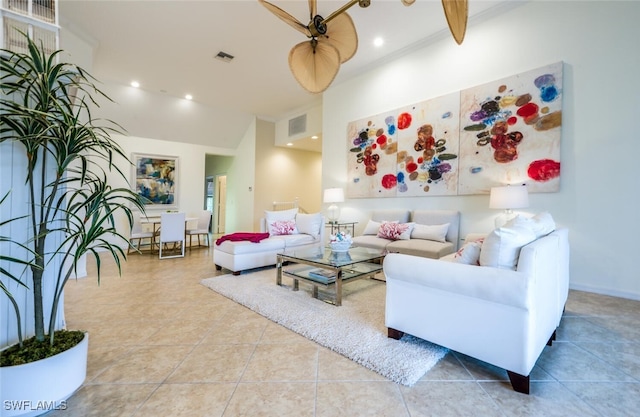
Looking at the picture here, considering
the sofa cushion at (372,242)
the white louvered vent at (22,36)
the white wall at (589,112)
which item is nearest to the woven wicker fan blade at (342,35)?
the white louvered vent at (22,36)

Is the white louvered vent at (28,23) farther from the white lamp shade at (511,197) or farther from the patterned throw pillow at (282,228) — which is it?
the white lamp shade at (511,197)

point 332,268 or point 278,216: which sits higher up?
point 278,216

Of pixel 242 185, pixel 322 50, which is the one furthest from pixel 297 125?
pixel 322 50

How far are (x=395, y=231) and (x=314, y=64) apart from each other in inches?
110

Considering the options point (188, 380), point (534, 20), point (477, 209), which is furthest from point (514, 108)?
point (188, 380)

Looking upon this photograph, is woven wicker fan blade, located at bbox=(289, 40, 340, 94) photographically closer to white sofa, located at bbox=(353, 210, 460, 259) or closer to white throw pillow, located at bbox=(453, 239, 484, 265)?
white throw pillow, located at bbox=(453, 239, 484, 265)

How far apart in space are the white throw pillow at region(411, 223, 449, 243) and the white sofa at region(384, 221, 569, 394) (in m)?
1.84

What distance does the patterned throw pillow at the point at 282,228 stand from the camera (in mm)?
4414

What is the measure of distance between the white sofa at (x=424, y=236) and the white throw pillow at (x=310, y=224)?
76 centimetres

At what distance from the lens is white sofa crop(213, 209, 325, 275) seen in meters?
3.66

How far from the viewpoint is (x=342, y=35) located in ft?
5.92

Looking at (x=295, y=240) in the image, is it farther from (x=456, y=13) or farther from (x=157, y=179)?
(x=157, y=179)

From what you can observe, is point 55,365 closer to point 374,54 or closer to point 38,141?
point 38,141

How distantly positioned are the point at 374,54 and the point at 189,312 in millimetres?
4643
